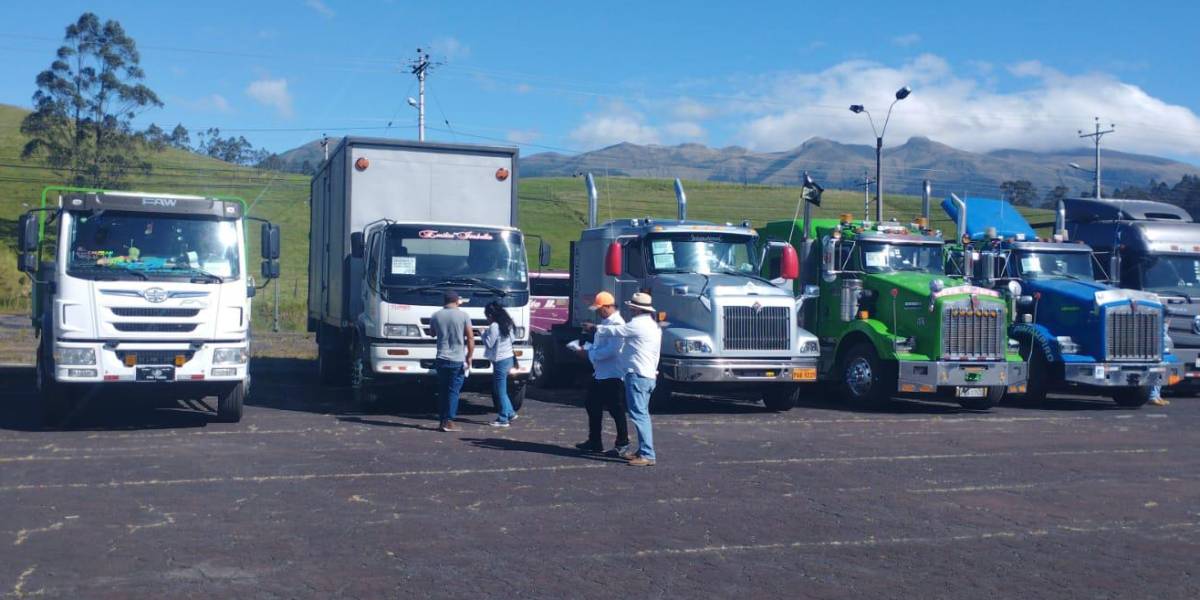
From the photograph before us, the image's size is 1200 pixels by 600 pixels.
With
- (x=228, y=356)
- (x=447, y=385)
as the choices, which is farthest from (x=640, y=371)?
(x=228, y=356)

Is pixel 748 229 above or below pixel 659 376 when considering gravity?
above

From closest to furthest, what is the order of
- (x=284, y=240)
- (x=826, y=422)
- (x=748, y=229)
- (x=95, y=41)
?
1. (x=826, y=422)
2. (x=748, y=229)
3. (x=284, y=240)
4. (x=95, y=41)

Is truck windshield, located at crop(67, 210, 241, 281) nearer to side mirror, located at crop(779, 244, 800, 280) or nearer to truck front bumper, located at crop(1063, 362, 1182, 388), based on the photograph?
side mirror, located at crop(779, 244, 800, 280)

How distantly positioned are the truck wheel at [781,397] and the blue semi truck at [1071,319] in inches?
170

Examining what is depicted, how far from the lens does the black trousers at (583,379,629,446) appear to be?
39.4ft

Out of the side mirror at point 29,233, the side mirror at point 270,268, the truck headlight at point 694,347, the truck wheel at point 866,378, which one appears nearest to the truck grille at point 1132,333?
the truck wheel at point 866,378

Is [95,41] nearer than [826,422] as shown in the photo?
No

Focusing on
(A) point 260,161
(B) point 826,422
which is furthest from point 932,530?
(A) point 260,161

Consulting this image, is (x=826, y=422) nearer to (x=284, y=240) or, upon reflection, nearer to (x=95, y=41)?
(x=284, y=240)

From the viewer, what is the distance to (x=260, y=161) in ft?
298

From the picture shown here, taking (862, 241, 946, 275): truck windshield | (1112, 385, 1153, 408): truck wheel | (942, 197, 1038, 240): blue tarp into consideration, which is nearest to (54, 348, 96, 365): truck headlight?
(862, 241, 946, 275): truck windshield

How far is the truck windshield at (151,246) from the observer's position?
13328 millimetres

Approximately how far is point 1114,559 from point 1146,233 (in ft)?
51.1

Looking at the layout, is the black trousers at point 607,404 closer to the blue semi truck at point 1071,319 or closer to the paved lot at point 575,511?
the paved lot at point 575,511
